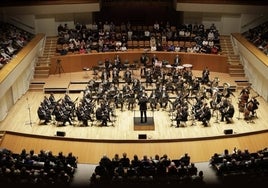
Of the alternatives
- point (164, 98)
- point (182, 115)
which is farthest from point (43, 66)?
point (182, 115)

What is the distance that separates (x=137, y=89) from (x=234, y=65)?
6567 mm

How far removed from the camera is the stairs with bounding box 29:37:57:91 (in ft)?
65.4

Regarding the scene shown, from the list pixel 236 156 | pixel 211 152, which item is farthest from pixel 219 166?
pixel 211 152

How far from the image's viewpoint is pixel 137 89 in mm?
16734

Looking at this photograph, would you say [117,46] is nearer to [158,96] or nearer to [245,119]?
[158,96]

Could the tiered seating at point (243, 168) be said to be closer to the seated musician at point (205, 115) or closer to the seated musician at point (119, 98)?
the seated musician at point (205, 115)

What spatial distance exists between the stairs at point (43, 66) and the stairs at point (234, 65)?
8.83 meters

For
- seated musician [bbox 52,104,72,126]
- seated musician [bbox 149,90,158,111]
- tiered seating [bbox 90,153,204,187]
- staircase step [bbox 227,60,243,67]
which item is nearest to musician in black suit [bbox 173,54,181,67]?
staircase step [bbox 227,60,243,67]

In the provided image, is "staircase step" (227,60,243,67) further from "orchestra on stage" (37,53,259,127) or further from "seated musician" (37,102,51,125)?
"seated musician" (37,102,51,125)

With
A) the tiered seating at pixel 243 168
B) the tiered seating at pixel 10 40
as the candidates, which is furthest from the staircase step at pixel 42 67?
the tiered seating at pixel 243 168

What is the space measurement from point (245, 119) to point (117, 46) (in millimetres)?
8518

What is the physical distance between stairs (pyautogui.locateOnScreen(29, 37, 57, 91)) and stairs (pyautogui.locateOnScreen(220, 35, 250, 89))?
29.0 feet

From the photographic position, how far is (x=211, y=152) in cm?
1329

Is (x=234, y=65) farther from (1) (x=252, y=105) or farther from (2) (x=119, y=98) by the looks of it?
(2) (x=119, y=98)
